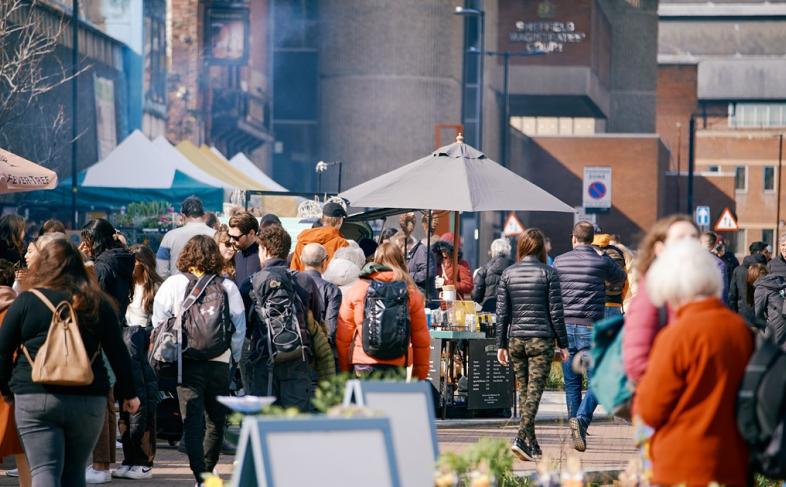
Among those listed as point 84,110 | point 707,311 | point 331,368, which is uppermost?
point 84,110

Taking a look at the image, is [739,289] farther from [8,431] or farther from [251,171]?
[251,171]

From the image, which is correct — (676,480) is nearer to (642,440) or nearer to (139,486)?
(642,440)

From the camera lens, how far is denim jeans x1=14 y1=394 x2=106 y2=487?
288 inches

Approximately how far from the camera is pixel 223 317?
367 inches

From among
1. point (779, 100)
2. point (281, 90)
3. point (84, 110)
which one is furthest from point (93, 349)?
point (779, 100)

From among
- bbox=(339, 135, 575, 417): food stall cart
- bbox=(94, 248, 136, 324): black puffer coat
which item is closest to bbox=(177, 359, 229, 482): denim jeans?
bbox=(94, 248, 136, 324): black puffer coat

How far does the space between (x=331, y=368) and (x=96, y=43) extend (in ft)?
104

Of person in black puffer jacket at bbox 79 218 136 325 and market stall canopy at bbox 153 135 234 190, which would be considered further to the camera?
market stall canopy at bbox 153 135 234 190

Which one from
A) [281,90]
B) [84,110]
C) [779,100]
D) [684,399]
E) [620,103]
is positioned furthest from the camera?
[779,100]

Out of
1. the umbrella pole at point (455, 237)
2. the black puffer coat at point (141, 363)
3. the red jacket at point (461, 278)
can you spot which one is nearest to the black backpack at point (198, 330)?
the black puffer coat at point (141, 363)

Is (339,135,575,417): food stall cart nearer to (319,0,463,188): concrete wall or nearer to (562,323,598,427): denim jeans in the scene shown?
(562,323,598,427): denim jeans

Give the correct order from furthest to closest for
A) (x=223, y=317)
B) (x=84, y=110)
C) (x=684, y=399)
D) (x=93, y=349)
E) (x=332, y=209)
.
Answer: (x=84, y=110), (x=332, y=209), (x=223, y=317), (x=93, y=349), (x=684, y=399)

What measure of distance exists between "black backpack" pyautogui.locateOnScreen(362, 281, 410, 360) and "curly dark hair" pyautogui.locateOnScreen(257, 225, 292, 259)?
661mm

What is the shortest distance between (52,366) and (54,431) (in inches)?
13.5
